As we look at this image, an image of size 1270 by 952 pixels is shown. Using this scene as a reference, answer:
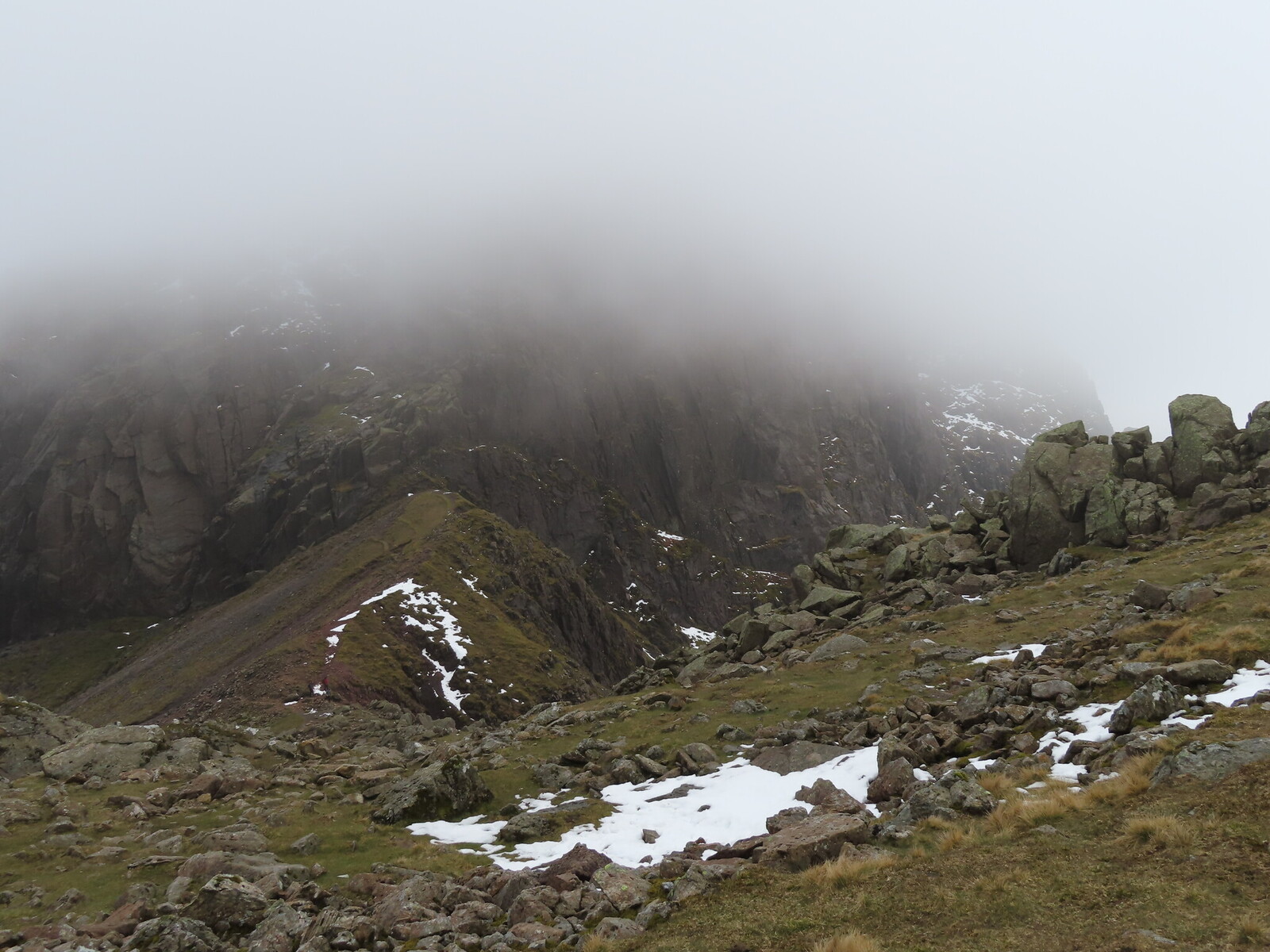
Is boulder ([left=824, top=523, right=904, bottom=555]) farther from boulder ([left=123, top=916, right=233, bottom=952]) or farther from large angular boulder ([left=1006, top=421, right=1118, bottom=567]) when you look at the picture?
boulder ([left=123, top=916, right=233, bottom=952])

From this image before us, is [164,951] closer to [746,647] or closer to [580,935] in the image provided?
[580,935]

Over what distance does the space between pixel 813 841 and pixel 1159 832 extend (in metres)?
6.48

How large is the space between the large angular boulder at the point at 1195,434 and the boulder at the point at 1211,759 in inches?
1814

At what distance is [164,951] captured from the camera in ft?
50.2

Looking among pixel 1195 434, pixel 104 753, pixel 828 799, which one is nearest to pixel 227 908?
pixel 828 799

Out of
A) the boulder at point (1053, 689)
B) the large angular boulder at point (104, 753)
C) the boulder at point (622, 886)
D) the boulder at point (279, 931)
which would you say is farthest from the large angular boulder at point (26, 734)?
the boulder at point (1053, 689)

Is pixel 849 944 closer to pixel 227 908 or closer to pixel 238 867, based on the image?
pixel 227 908

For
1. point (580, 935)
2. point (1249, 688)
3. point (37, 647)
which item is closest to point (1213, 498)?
point (1249, 688)

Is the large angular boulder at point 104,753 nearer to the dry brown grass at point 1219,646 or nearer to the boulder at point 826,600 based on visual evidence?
the dry brown grass at point 1219,646

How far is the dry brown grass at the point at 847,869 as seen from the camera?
14141 mm

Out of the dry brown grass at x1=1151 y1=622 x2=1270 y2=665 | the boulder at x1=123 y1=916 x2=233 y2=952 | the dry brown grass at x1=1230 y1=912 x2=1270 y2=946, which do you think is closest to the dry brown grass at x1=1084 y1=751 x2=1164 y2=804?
the dry brown grass at x1=1230 y1=912 x2=1270 y2=946

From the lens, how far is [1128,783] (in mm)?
15133

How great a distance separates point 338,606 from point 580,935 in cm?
10727

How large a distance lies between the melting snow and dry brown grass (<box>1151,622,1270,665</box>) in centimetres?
970
